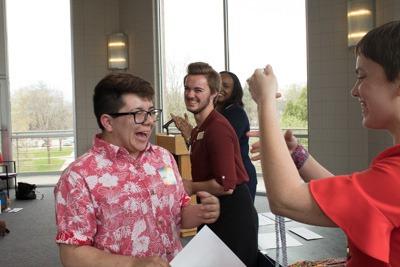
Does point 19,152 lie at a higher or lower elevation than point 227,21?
lower

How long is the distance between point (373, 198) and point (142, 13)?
24.9 ft

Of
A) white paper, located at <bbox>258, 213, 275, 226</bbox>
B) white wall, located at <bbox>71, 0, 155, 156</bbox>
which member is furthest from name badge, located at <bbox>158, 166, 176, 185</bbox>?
white wall, located at <bbox>71, 0, 155, 156</bbox>

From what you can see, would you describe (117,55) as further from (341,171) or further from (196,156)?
(196,156)

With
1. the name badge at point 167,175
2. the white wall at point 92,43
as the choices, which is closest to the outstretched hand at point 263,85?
the name badge at point 167,175

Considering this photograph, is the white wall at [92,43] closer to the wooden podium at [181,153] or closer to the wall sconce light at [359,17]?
the wooden podium at [181,153]

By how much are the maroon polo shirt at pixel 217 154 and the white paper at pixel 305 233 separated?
2.16m

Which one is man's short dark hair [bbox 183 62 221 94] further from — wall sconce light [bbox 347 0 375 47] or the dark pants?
wall sconce light [bbox 347 0 375 47]

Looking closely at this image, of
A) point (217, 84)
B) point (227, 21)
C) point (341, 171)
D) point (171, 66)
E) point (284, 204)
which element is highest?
point (227, 21)

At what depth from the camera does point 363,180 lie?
0.90 meters

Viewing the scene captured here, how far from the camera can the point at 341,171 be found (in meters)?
5.74

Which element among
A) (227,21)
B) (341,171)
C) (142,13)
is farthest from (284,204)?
(142,13)

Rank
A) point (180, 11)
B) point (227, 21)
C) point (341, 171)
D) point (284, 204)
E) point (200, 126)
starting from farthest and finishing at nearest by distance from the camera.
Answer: point (180, 11), point (227, 21), point (341, 171), point (200, 126), point (284, 204)

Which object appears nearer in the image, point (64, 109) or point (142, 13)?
point (142, 13)

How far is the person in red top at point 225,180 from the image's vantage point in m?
2.14
